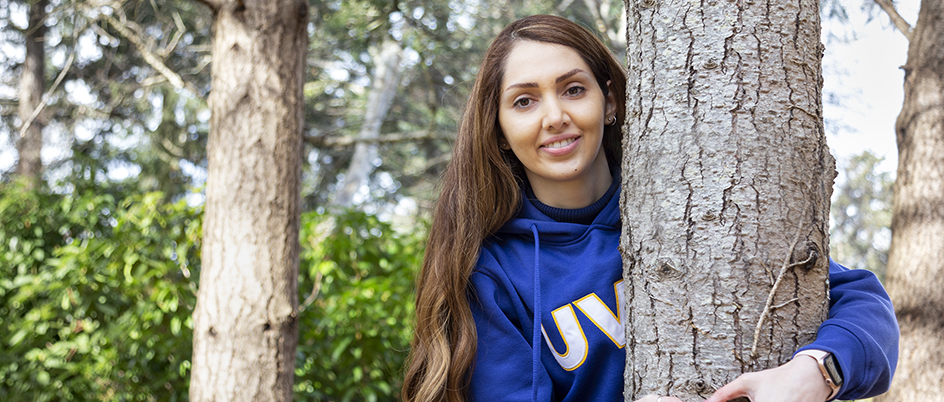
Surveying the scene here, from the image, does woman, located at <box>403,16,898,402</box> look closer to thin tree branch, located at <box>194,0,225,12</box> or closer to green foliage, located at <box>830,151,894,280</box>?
thin tree branch, located at <box>194,0,225,12</box>

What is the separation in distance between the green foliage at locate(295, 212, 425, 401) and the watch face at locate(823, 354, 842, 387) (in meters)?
2.57

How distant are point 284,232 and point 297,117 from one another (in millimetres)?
508

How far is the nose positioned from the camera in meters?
1.45

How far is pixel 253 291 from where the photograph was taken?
2422 mm

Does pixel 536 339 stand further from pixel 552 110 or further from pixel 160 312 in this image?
pixel 160 312

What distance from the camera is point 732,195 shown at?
40.9 inches

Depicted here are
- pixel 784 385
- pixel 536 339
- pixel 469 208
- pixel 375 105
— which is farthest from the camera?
pixel 375 105

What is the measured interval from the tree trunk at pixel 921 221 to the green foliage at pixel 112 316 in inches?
138

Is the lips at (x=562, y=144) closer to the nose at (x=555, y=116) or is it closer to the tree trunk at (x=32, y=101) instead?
the nose at (x=555, y=116)

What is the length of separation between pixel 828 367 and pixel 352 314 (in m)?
2.82

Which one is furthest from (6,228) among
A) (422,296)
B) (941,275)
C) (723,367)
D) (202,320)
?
(941,275)

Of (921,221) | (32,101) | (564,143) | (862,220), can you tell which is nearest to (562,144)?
(564,143)

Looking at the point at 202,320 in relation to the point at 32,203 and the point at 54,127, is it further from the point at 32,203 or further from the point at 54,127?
→ the point at 54,127

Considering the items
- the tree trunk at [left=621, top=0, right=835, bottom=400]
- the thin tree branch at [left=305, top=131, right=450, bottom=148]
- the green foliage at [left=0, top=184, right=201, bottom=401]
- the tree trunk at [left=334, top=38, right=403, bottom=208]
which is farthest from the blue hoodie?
the tree trunk at [left=334, top=38, right=403, bottom=208]
